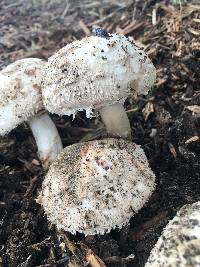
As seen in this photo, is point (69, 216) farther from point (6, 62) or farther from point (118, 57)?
point (6, 62)

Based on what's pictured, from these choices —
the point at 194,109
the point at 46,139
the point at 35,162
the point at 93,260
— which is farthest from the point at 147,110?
the point at 93,260

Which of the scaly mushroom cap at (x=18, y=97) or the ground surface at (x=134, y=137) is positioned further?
the scaly mushroom cap at (x=18, y=97)

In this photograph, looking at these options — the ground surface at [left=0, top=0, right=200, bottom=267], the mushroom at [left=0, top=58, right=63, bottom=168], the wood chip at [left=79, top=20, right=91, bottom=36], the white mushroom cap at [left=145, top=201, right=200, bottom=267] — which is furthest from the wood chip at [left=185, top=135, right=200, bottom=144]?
the wood chip at [left=79, top=20, right=91, bottom=36]

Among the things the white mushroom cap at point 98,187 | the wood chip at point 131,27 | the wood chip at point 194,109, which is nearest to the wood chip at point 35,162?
the white mushroom cap at point 98,187

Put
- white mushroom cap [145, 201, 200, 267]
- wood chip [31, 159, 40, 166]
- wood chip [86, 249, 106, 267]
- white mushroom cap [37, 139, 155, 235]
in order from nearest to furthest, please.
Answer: white mushroom cap [145, 201, 200, 267], white mushroom cap [37, 139, 155, 235], wood chip [86, 249, 106, 267], wood chip [31, 159, 40, 166]

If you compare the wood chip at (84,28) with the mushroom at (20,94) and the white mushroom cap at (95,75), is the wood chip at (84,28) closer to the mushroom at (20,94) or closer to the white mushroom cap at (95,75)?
the mushroom at (20,94)

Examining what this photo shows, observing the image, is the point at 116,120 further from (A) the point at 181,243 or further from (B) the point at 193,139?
(A) the point at 181,243

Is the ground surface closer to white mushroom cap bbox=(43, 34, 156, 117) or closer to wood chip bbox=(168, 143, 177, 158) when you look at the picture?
wood chip bbox=(168, 143, 177, 158)

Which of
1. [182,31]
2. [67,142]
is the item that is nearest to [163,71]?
[182,31]
